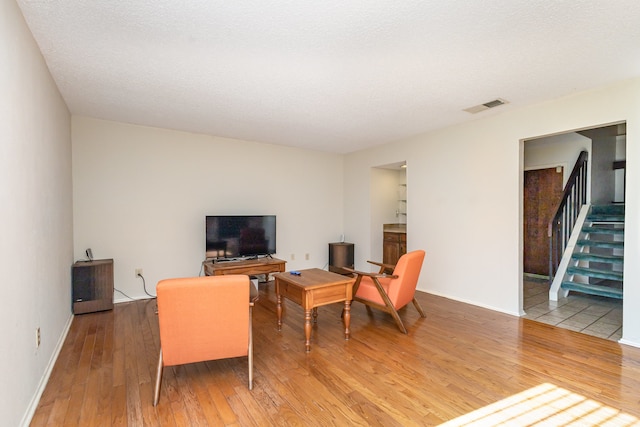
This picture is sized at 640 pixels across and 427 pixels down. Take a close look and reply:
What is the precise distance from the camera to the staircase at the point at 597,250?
412cm

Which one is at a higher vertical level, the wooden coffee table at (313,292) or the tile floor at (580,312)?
the wooden coffee table at (313,292)

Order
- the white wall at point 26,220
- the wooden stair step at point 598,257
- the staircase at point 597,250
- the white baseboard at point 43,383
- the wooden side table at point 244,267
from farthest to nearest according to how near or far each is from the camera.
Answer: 1. the wooden side table at point 244,267
2. the staircase at point 597,250
3. the wooden stair step at point 598,257
4. the white baseboard at point 43,383
5. the white wall at point 26,220

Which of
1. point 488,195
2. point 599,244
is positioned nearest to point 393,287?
point 488,195

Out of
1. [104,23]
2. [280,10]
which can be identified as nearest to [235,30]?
[280,10]

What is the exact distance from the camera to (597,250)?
15.6 feet

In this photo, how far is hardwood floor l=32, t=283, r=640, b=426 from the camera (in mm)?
1946

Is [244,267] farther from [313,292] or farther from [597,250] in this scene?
[597,250]

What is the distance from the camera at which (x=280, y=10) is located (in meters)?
1.89

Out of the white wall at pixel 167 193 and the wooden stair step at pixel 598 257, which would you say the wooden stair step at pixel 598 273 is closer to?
the wooden stair step at pixel 598 257

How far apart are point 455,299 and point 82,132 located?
5502mm

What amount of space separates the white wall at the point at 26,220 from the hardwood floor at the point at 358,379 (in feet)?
0.98

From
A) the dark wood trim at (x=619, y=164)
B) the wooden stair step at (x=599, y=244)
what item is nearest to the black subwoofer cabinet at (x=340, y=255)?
the wooden stair step at (x=599, y=244)

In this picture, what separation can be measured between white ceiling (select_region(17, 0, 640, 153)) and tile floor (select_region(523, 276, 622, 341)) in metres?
2.46

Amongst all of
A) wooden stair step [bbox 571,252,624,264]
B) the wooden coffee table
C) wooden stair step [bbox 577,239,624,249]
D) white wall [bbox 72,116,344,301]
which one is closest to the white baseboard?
white wall [bbox 72,116,344,301]
